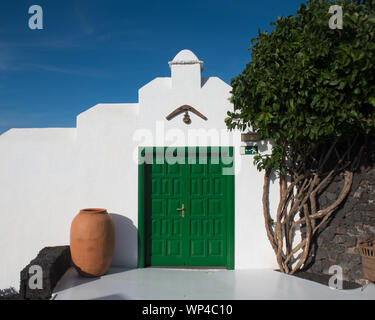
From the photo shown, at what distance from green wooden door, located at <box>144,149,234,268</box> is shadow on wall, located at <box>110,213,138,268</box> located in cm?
20

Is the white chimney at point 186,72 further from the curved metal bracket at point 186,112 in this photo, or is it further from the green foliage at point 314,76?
the green foliage at point 314,76

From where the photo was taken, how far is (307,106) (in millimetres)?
3861

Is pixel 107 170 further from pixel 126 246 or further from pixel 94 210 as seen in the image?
pixel 126 246

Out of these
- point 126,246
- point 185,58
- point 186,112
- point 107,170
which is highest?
point 185,58

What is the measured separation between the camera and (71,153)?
4.98m

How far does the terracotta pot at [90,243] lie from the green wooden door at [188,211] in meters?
0.78

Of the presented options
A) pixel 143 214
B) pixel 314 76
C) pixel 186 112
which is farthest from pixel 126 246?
pixel 314 76

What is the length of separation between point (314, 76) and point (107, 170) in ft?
10.8

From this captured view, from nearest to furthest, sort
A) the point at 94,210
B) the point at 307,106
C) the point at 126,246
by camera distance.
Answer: the point at 307,106 → the point at 94,210 → the point at 126,246

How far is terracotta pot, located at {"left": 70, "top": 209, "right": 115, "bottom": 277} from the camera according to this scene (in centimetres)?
434

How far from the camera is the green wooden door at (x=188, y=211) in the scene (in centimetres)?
496
